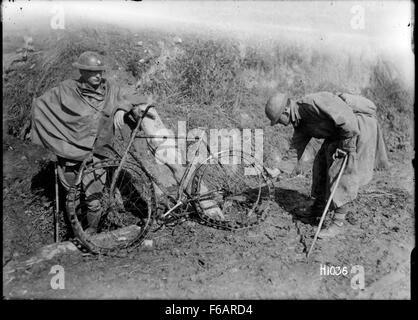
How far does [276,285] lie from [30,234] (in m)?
3.61

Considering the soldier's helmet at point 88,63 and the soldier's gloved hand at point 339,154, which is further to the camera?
the soldier's gloved hand at point 339,154

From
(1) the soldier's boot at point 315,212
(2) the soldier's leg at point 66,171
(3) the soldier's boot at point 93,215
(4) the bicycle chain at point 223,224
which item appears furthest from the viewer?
(1) the soldier's boot at point 315,212

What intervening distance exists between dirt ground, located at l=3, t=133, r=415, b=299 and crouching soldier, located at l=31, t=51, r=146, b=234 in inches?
51.1

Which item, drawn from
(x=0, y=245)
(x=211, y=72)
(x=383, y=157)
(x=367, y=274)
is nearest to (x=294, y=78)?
(x=211, y=72)

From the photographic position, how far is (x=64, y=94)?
16.0ft

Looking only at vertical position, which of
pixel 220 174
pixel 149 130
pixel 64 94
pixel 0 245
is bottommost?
pixel 0 245

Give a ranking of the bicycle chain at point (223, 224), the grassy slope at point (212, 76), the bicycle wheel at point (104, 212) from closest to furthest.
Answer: the bicycle wheel at point (104, 212) → the bicycle chain at point (223, 224) → the grassy slope at point (212, 76)

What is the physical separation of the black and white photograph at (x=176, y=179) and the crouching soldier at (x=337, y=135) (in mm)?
18

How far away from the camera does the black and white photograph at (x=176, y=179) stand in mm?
4453

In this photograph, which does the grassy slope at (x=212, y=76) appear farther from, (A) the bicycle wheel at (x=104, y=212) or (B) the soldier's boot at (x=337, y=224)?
(B) the soldier's boot at (x=337, y=224)

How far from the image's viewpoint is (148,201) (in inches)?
192

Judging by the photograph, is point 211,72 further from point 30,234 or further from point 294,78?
point 30,234

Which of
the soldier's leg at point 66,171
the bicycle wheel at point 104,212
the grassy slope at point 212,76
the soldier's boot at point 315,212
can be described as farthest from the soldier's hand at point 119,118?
the soldier's boot at point 315,212

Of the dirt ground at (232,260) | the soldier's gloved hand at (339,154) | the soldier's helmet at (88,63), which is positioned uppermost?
the soldier's helmet at (88,63)
